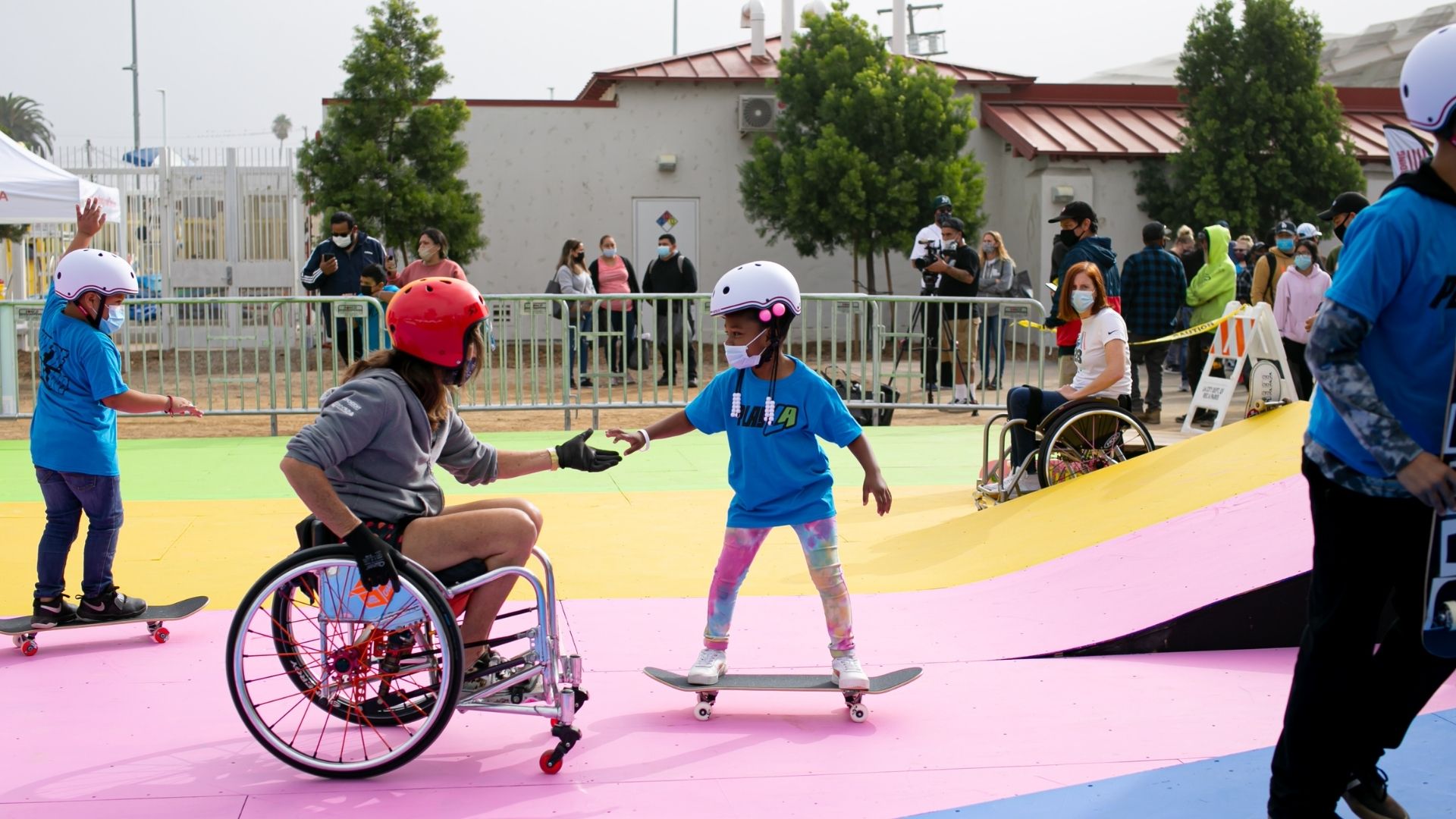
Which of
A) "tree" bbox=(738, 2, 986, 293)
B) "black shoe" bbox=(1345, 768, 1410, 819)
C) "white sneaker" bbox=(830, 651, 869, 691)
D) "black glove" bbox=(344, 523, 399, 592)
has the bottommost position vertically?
"black shoe" bbox=(1345, 768, 1410, 819)

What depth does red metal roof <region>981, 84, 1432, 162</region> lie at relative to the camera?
74.6 ft

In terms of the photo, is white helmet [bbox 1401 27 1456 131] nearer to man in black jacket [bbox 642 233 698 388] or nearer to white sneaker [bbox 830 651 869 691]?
white sneaker [bbox 830 651 869 691]

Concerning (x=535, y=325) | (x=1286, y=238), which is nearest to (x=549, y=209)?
(x=535, y=325)

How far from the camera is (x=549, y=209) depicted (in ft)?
77.2

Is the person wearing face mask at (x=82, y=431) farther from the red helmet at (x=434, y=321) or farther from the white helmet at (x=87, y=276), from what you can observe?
the red helmet at (x=434, y=321)

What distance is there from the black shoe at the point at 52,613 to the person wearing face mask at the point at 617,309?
6.74 m

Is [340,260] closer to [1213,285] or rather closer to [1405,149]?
[1213,285]

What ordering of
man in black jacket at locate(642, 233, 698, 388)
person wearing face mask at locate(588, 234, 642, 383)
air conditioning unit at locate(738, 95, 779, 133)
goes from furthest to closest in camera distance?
1. air conditioning unit at locate(738, 95, 779, 133)
2. man in black jacket at locate(642, 233, 698, 388)
3. person wearing face mask at locate(588, 234, 642, 383)

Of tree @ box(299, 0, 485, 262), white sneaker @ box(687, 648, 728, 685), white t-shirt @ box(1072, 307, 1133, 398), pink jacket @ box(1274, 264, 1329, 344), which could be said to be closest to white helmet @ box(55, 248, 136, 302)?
white sneaker @ box(687, 648, 728, 685)

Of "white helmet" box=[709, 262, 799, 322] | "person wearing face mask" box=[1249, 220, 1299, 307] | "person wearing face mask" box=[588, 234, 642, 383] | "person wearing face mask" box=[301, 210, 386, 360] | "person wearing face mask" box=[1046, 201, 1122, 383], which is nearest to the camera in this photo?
"white helmet" box=[709, 262, 799, 322]

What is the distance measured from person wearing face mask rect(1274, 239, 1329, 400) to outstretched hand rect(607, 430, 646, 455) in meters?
8.75

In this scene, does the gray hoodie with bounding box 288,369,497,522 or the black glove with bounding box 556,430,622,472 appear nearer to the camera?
the gray hoodie with bounding box 288,369,497,522

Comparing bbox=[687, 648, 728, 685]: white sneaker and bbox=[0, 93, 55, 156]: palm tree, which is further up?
bbox=[0, 93, 55, 156]: palm tree

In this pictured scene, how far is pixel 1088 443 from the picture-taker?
313 inches
